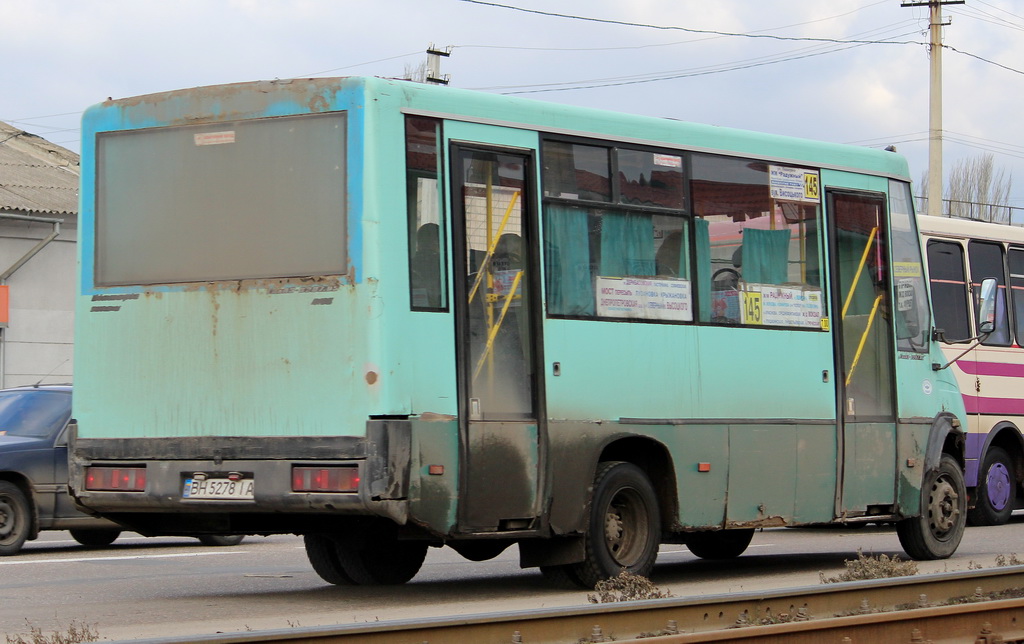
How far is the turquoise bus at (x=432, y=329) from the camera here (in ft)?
29.3

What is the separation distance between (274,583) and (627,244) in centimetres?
382

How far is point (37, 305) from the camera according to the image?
3291 centimetres

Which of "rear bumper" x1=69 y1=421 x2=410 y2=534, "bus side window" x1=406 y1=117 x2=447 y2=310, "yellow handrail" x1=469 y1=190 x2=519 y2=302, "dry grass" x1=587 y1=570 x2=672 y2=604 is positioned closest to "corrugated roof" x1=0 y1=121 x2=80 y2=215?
"rear bumper" x1=69 y1=421 x2=410 y2=534

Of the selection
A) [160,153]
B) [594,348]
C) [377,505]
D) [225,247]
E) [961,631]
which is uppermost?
[160,153]

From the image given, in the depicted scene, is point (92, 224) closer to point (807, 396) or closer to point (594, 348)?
point (594, 348)

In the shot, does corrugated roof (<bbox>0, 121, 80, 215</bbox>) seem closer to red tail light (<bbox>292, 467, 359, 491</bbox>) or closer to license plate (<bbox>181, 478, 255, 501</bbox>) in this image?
license plate (<bbox>181, 478, 255, 501</bbox>)

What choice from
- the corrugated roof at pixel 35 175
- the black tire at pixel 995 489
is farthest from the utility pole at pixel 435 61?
the black tire at pixel 995 489

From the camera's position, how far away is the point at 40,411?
585 inches

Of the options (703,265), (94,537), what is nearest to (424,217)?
(703,265)

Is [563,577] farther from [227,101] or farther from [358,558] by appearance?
[227,101]

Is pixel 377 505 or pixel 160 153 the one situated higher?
pixel 160 153

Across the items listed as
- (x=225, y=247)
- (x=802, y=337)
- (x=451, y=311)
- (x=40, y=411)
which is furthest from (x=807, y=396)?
(x=40, y=411)

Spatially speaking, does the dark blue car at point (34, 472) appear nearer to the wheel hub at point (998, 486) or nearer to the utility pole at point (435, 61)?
the wheel hub at point (998, 486)

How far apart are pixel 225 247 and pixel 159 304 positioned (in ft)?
1.88
